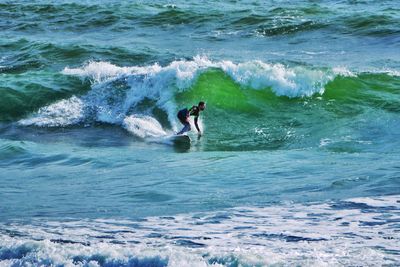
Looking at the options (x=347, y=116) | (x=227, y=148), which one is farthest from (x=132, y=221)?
(x=347, y=116)

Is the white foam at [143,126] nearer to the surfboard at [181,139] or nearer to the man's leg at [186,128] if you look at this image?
the man's leg at [186,128]

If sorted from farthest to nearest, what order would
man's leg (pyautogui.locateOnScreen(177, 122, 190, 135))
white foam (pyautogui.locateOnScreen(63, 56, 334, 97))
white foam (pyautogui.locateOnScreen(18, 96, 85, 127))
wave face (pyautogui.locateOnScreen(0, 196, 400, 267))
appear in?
white foam (pyautogui.locateOnScreen(63, 56, 334, 97))
white foam (pyautogui.locateOnScreen(18, 96, 85, 127))
man's leg (pyautogui.locateOnScreen(177, 122, 190, 135))
wave face (pyautogui.locateOnScreen(0, 196, 400, 267))

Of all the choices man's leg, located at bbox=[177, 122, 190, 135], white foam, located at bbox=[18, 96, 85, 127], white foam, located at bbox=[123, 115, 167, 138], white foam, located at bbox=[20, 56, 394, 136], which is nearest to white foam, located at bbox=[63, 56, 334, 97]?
white foam, located at bbox=[20, 56, 394, 136]

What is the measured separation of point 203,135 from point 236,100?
2.99 meters

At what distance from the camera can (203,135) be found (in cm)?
1800

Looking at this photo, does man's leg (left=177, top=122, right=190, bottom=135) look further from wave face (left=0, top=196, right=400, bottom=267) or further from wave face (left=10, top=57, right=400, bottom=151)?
wave face (left=0, top=196, right=400, bottom=267)

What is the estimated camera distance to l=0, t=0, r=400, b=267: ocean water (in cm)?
996

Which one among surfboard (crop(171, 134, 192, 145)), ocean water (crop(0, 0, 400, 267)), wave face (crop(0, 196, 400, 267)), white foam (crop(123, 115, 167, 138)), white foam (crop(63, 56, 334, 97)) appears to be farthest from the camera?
white foam (crop(63, 56, 334, 97))

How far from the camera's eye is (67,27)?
3109 cm

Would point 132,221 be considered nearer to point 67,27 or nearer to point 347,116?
point 347,116

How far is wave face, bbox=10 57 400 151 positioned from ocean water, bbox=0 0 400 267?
0.05 metres

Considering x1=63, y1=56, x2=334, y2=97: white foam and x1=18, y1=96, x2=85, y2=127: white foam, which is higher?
x1=63, y1=56, x2=334, y2=97: white foam

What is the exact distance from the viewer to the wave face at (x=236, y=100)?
59.6 ft

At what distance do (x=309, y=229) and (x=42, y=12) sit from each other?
25.3m
